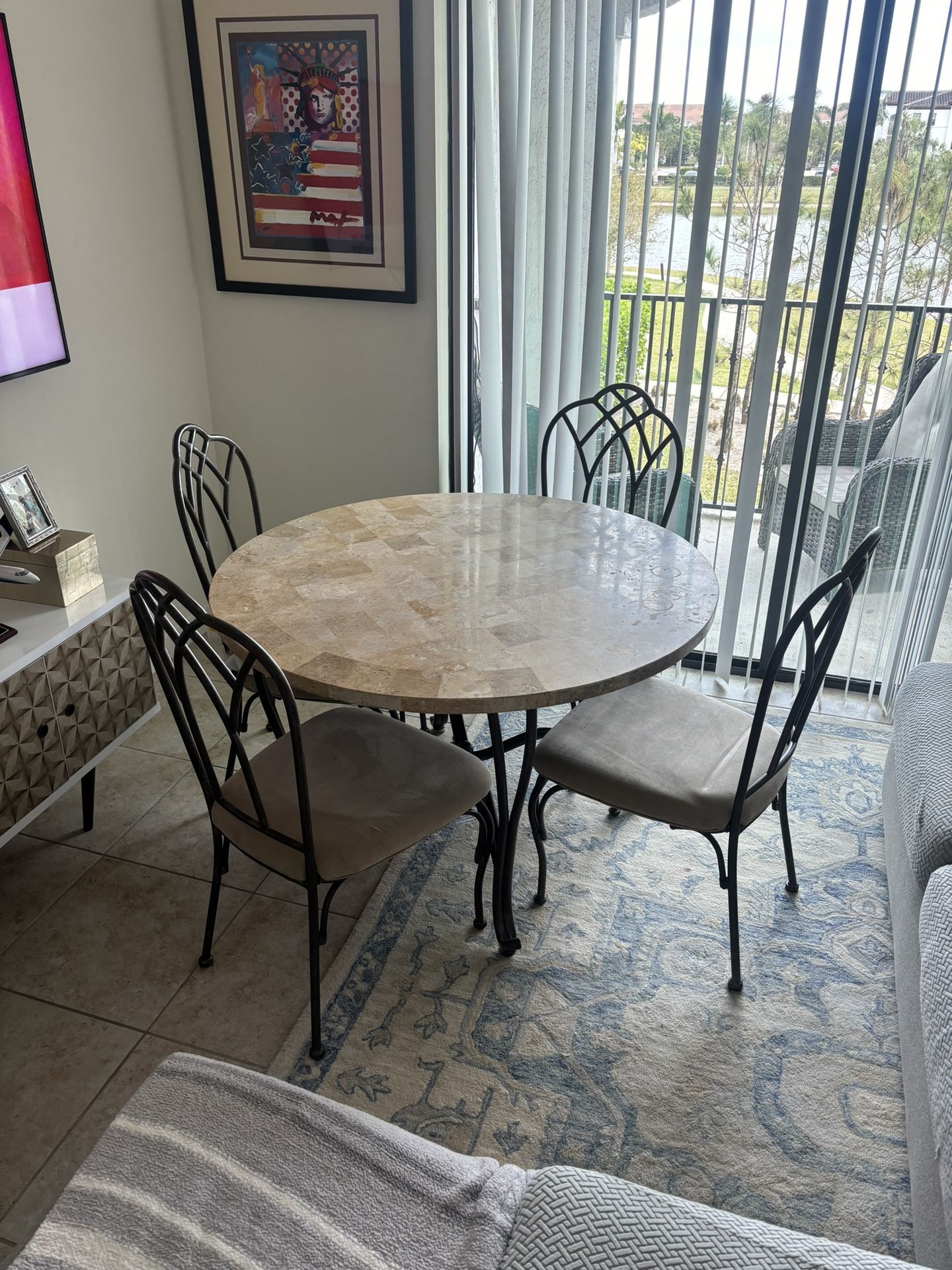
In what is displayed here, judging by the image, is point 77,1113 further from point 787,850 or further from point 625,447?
point 625,447

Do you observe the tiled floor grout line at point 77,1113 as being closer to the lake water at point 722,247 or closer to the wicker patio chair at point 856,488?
the wicker patio chair at point 856,488

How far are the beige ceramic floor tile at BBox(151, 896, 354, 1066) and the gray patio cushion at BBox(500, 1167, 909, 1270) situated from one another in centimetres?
94

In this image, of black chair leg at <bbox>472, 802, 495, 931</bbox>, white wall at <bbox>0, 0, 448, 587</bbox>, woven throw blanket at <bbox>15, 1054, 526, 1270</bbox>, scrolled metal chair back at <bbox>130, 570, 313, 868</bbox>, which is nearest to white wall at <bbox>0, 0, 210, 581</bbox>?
white wall at <bbox>0, 0, 448, 587</bbox>

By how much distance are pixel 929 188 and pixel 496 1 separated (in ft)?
4.14

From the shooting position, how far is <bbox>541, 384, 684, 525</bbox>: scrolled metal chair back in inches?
105

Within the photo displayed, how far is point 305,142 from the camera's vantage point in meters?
2.85

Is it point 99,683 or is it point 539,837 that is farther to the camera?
point 99,683

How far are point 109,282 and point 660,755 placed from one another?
210 centimetres

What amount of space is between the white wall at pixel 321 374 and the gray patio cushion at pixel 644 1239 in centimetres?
241

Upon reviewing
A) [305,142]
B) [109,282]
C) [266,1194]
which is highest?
[305,142]

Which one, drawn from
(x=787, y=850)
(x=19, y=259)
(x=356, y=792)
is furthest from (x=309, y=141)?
(x=787, y=850)

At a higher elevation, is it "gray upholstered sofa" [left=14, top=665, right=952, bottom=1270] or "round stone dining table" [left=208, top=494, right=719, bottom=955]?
"round stone dining table" [left=208, top=494, right=719, bottom=955]

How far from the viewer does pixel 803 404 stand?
8.98 feet

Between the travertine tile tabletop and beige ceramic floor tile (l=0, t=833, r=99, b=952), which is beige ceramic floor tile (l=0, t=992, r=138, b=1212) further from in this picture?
the travertine tile tabletop
